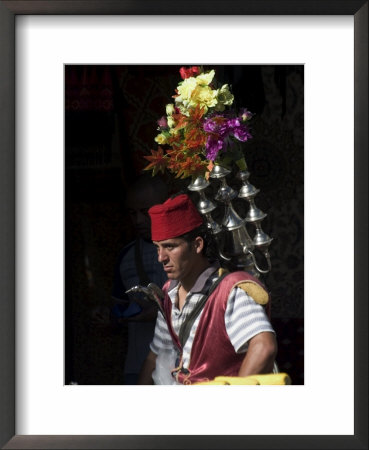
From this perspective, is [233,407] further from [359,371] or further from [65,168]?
[65,168]

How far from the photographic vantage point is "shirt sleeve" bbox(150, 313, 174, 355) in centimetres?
336

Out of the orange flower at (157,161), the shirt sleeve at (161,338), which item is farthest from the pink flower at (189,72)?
the shirt sleeve at (161,338)

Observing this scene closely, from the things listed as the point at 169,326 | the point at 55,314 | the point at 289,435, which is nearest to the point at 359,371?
the point at 289,435

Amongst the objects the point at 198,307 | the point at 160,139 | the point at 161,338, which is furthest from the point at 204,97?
the point at 161,338

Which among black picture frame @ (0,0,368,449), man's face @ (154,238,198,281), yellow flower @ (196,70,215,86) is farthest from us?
man's face @ (154,238,198,281)

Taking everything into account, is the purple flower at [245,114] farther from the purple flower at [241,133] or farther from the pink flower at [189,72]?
the pink flower at [189,72]

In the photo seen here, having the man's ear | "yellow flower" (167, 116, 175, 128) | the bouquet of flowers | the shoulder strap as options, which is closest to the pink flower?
the bouquet of flowers

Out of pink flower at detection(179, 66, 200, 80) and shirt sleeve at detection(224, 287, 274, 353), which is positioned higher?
pink flower at detection(179, 66, 200, 80)

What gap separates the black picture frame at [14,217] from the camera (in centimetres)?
323

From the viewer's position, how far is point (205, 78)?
336 centimetres

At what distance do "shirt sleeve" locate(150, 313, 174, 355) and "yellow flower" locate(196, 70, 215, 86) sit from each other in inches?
28.8

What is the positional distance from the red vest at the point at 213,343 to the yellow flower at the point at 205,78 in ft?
1.99

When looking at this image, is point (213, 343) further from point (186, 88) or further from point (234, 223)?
point (186, 88)

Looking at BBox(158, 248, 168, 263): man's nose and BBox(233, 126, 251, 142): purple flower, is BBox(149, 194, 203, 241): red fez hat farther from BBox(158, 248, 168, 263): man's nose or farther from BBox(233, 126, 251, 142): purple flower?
BBox(233, 126, 251, 142): purple flower
